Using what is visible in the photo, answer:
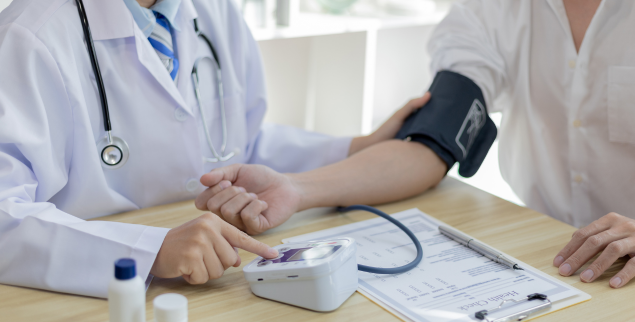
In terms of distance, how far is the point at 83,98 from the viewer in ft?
3.01

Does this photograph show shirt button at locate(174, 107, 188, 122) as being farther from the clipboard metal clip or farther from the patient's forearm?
the clipboard metal clip

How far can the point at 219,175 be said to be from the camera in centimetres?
97

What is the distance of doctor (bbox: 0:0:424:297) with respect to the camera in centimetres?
77

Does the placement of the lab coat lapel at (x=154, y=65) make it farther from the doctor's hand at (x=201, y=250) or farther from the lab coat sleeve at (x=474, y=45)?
the lab coat sleeve at (x=474, y=45)

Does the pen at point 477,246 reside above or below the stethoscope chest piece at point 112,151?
below

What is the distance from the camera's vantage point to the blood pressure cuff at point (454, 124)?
1190 millimetres

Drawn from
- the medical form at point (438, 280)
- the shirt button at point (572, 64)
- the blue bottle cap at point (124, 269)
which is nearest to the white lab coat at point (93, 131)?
the blue bottle cap at point (124, 269)

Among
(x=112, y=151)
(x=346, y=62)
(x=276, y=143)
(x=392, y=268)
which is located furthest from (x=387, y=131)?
(x=346, y=62)

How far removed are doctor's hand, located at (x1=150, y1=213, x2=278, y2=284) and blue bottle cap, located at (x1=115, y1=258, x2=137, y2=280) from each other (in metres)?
0.19

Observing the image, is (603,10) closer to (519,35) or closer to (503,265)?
(519,35)

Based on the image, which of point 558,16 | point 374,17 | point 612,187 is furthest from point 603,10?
point 374,17

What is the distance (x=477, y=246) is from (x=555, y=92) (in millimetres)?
574

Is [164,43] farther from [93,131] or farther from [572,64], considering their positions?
[572,64]

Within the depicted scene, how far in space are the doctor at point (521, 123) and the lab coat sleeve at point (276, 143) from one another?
128 mm
